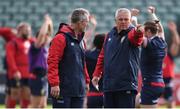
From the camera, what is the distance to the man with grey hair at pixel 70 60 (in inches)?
374

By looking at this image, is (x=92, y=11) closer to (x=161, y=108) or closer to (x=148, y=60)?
(x=161, y=108)

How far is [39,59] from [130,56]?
5755mm

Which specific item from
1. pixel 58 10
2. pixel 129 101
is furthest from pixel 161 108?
pixel 129 101

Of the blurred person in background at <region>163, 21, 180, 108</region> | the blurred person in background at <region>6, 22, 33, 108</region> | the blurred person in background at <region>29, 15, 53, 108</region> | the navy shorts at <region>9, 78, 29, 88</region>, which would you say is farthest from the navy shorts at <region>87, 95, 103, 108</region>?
the blurred person in background at <region>163, 21, 180, 108</region>

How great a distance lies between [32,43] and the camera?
15.4 m

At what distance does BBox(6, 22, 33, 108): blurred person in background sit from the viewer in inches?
639

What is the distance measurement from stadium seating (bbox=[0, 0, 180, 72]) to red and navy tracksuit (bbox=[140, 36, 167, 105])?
1672 centimetres

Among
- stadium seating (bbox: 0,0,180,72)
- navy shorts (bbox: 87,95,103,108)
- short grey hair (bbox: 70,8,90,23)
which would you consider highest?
stadium seating (bbox: 0,0,180,72)

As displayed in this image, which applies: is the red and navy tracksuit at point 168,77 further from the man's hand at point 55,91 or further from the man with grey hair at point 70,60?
the man's hand at point 55,91

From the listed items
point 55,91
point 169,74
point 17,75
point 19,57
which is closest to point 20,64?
point 19,57

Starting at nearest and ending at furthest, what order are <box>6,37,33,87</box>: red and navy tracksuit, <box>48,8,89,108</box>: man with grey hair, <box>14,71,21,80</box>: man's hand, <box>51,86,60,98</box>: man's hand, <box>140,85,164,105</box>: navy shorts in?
<box>51,86,60,98</box>: man's hand, <box>48,8,89,108</box>: man with grey hair, <box>140,85,164,105</box>: navy shorts, <box>14,71,21,80</box>: man's hand, <box>6,37,33,87</box>: red and navy tracksuit

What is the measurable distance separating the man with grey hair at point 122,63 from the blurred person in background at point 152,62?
5.62 ft

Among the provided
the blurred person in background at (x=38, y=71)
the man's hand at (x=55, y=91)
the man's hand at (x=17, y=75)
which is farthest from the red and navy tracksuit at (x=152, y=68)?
the man's hand at (x=17, y=75)

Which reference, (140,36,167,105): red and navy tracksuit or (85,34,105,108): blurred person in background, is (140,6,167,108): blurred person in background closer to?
(140,36,167,105): red and navy tracksuit
